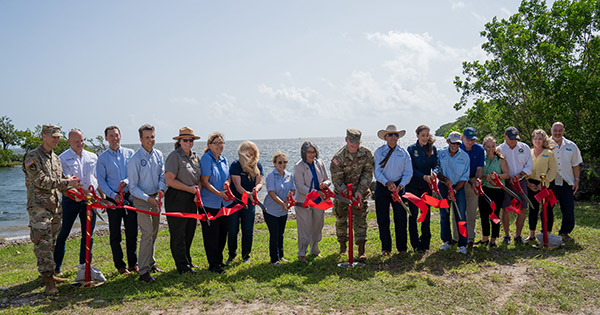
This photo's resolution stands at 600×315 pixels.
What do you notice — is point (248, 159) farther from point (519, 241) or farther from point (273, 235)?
point (519, 241)

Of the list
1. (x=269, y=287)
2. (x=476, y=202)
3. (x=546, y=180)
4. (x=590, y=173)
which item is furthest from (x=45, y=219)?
(x=590, y=173)

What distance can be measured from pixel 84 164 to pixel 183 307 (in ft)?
10.7

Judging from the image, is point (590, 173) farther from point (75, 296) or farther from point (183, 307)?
point (75, 296)

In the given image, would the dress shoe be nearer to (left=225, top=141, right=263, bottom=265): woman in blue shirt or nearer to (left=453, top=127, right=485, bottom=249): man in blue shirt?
(left=225, top=141, right=263, bottom=265): woman in blue shirt

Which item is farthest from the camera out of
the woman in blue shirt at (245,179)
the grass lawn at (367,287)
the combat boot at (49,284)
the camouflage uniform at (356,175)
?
the camouflage uniform at (356,175)

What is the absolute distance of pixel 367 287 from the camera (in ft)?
17.3

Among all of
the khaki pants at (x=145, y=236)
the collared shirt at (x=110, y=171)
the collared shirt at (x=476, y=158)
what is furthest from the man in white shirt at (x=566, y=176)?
the collared shirt at (x=110, y=171)

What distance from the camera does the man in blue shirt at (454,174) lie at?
6.64m

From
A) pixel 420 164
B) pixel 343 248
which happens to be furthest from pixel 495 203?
pixel 343 248

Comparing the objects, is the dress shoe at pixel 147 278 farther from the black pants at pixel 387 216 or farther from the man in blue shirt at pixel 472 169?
the man in blue shirt at pixel 472 169

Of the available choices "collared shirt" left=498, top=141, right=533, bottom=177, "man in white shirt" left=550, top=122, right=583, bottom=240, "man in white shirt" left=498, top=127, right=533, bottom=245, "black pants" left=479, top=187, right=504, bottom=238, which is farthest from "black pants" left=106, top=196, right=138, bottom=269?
"man in white shirt" left=550, top=122, right=583, bottom=240

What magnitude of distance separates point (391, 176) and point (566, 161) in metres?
3.54

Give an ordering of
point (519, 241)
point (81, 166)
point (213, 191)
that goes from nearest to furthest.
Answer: point (213, 191) < point (81, 166) < point (519, 241)

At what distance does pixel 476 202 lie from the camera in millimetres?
6988
